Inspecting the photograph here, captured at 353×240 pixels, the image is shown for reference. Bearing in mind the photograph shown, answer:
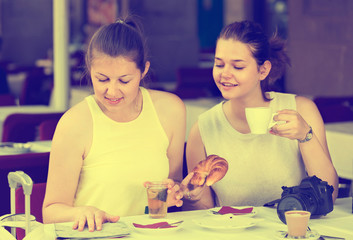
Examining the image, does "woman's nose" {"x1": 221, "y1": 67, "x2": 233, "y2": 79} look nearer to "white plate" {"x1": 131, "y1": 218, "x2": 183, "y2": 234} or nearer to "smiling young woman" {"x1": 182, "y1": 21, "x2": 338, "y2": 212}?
"smiling young woman" {"x1": 182, "y1": 21, "x2": 338, "y2": 212}

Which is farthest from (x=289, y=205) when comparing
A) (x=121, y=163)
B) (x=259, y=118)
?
(x=121, y=163)

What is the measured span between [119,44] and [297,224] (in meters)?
0.93

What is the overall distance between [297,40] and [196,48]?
2369 millimetres

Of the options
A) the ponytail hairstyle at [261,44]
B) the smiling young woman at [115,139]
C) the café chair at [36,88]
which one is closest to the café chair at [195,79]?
the café chair at [36,88]

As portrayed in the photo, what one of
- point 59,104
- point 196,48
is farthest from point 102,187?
point 196,48

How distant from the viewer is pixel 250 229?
2.16 metres

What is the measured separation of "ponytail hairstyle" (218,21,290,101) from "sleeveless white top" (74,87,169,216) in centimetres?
44

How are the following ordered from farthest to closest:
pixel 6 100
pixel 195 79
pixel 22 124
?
pixel 195 79 < pixel 6 100 < pixel 22 124

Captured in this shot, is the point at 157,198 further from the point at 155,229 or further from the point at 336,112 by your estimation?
the point at 336,112

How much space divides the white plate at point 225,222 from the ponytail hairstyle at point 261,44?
733 mm

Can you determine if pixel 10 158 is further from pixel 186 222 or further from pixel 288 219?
pixel 288 219

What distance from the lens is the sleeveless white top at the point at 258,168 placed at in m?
2.74

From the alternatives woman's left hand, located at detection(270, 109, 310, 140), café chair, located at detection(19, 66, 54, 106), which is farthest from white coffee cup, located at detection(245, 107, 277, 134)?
café chair, located at detection(19, 66, 54, 106)

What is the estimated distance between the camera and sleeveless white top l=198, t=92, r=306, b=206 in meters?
2.74
